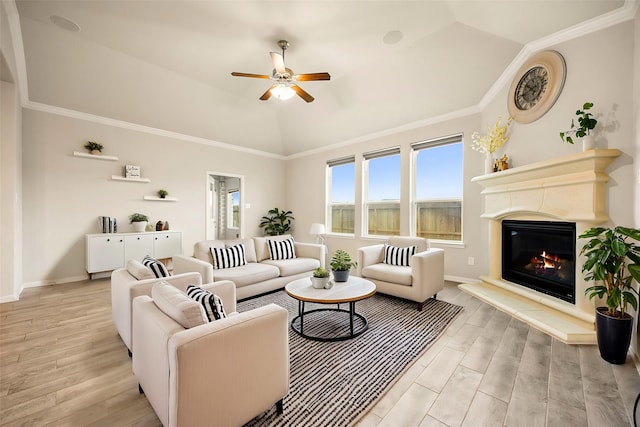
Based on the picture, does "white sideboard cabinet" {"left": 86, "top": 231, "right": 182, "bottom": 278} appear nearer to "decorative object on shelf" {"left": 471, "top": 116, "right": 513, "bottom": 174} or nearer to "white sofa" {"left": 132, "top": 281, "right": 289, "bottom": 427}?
"white sofa" {"left": 132, "top": 281, "right": 289, "bottom": 427}

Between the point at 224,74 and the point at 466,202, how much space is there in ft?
14.6

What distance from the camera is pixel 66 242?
430cm

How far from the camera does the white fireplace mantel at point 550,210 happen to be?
2410mm

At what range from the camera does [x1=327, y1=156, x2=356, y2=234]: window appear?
19.4ft

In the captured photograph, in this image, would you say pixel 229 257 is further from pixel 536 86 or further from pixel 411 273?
pixel 536 86

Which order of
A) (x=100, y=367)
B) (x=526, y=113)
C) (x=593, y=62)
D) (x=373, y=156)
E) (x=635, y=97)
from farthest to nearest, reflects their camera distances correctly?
(x=373, y=156) → (x=526, y=113) → (x=593, y=62) → (x=635, y=97) → (x=100, y=367)

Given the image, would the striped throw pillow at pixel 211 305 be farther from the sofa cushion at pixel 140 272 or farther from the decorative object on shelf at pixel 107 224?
the decorative object on shelf at pixel 107 224

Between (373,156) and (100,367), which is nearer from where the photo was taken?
(100,367)

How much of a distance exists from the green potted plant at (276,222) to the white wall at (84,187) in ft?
5.18

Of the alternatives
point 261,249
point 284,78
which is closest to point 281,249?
point 261,249

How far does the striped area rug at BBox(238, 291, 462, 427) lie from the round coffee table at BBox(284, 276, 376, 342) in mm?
73

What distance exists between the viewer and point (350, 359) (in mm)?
2127

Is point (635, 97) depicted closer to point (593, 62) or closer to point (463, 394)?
point (593, 62)

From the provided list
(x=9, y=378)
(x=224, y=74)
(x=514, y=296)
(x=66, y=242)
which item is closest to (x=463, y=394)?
(x=514, y=296)
